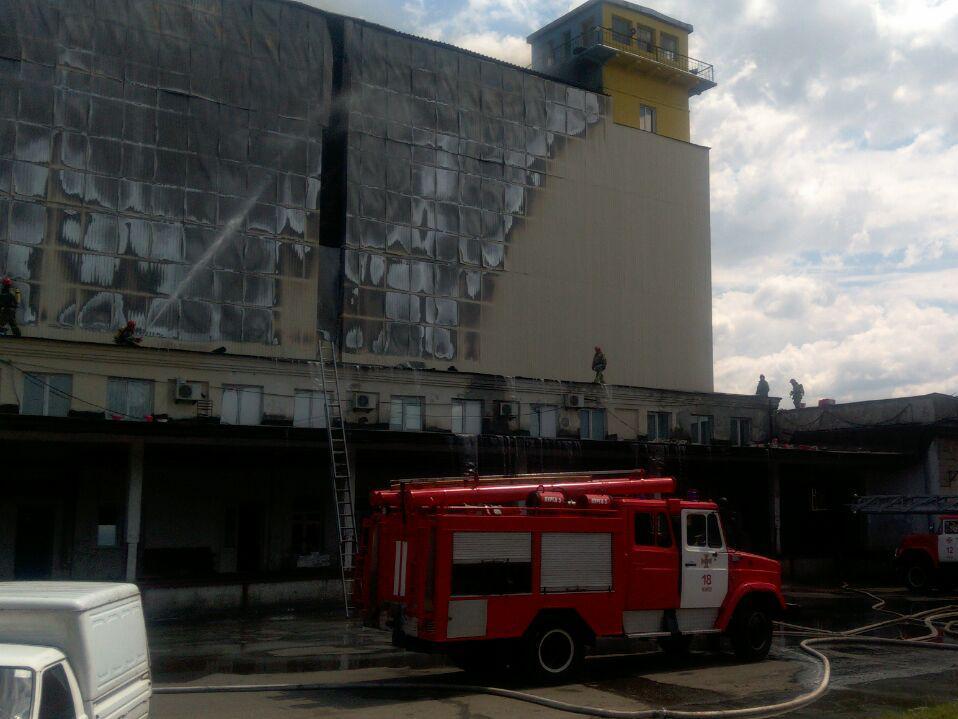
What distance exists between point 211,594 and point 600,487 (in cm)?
1360

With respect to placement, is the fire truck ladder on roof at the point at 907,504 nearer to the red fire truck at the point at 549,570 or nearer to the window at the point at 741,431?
the window at the point at 741,431

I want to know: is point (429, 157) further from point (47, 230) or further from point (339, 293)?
point (47, 230)

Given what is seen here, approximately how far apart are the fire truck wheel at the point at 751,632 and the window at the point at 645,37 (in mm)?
43490

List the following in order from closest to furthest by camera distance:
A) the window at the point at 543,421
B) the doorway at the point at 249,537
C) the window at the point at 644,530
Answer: the window at the point at 644,530
the doorway at the point at 249,537
the window at the point at 543,421

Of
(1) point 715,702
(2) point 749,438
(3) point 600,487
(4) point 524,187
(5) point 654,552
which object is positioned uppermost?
(4) point 524,187

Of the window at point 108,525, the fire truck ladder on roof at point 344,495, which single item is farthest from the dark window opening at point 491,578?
the window at point 108,525

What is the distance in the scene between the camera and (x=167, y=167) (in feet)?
128

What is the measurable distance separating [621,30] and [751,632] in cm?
4391

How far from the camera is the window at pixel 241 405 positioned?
3591 cm

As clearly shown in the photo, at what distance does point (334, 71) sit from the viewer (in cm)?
4325

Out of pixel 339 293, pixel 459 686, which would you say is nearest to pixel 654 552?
pixel 459 686

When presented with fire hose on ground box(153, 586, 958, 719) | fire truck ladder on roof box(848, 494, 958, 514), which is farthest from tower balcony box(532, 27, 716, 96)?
fire hose on ground box(153, 586, 958, 719)

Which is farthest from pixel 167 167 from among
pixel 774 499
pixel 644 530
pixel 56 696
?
pixel 56 696

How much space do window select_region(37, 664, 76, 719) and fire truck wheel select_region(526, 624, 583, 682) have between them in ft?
25.3
